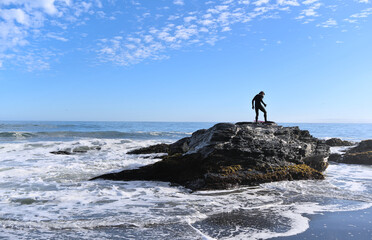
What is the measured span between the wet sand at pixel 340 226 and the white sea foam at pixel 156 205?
0.62ft

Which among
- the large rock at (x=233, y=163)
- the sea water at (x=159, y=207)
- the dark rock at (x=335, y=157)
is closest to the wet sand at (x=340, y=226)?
the sea water at (x=159, y=207)

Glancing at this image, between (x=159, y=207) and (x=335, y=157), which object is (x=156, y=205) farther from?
(x=335, y=157)

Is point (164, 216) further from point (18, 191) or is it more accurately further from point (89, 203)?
point (18, 191)

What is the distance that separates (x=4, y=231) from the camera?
4.34 m

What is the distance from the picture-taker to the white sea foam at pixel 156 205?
14.5ft

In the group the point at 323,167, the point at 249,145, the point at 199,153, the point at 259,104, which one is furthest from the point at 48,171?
the point at 323,167

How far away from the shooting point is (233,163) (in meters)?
8.05

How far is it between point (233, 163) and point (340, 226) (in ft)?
12.5

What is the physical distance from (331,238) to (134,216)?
3394 millimetres

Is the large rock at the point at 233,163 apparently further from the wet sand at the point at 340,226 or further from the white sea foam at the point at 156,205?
the wet sand at the point at 340,226

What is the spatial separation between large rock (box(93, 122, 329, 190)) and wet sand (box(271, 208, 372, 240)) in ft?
9.22

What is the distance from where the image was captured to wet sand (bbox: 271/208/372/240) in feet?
13.3

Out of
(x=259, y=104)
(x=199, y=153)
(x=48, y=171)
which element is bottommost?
(x=48, y=171)

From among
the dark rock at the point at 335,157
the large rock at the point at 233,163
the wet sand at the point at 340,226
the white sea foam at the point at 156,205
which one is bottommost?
the dark rock at the point at 335,157
